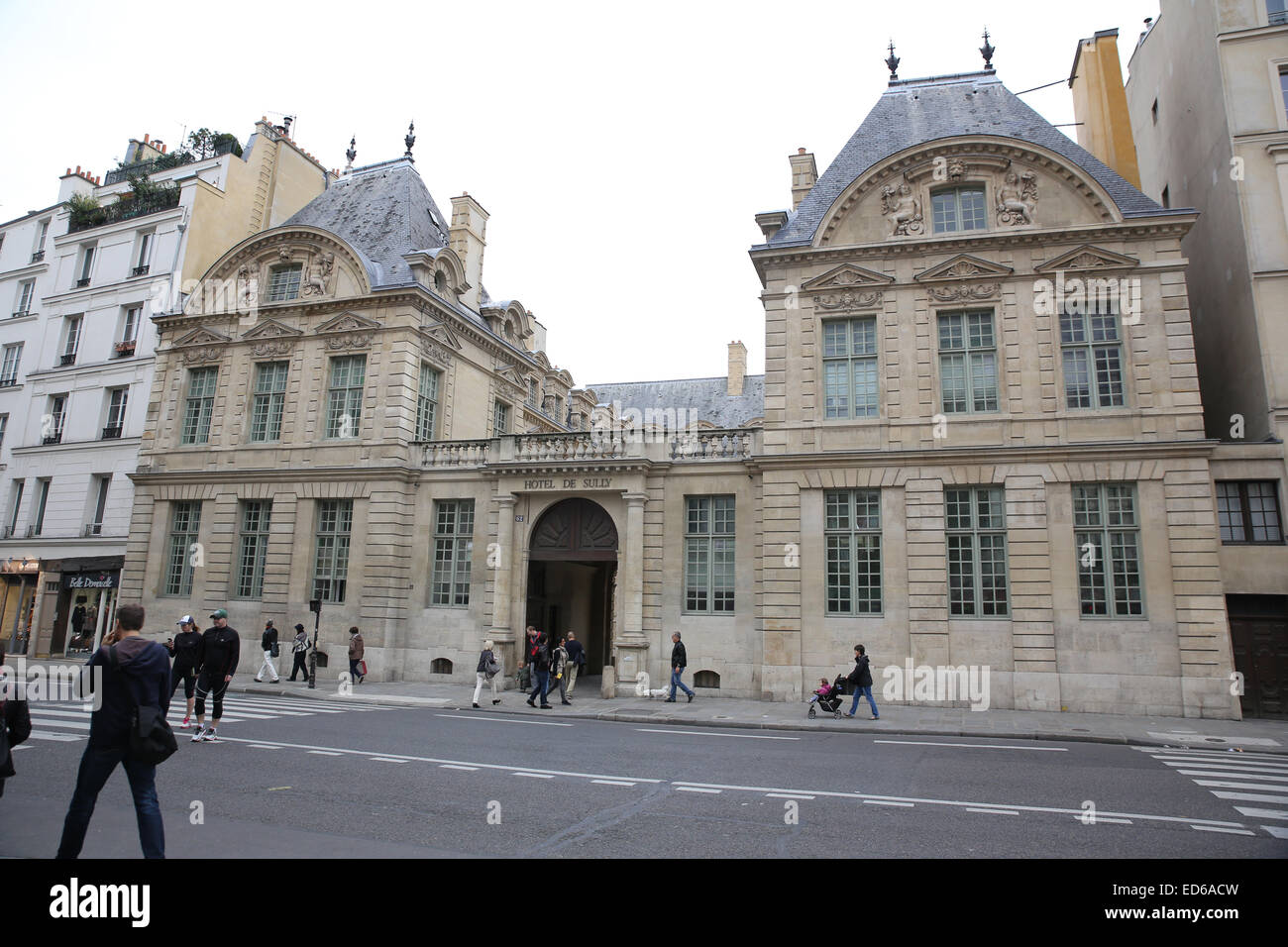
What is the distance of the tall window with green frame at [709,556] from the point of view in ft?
70.3

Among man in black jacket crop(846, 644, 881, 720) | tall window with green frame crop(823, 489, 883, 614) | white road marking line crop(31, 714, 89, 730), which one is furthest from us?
tall window with green frame crop(823, 489, 883, 614)

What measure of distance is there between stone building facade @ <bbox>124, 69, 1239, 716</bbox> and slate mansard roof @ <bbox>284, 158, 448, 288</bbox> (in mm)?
369

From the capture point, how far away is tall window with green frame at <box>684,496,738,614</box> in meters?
21.4

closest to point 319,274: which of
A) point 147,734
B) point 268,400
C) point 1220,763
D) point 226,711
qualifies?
point 268,400

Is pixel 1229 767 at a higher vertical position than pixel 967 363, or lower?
lower

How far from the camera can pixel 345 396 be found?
2584 cm

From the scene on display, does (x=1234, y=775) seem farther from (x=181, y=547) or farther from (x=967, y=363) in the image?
(x=181, y=547)

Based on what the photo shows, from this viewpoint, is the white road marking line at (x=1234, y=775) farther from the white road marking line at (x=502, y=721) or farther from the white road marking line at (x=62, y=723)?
the white road marking line at (x=62, y=723)

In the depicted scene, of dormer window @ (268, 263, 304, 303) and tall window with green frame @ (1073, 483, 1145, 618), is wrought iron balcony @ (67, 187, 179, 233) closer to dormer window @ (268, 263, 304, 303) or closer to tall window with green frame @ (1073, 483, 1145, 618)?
dormer window @ (268, 263, 304, 303)

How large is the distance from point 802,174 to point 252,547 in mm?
22253

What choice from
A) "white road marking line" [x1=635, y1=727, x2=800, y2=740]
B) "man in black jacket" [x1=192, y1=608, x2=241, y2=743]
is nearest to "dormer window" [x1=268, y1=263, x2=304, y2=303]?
"man in black jacket" [x1=192, y1=608, x2=241, y2=743]

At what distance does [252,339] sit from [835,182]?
2037cm

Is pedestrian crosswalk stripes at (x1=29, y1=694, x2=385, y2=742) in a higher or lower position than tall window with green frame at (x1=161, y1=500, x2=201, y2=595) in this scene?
lower

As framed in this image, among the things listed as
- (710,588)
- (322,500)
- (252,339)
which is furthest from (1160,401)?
(252,339)
